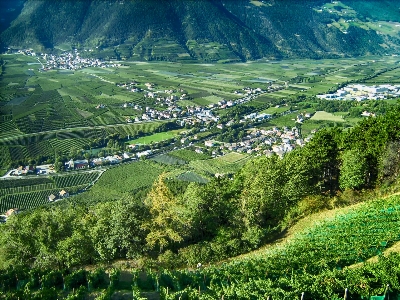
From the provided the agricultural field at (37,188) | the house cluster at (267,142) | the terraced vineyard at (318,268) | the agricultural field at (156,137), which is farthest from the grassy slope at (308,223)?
the agricultural field at (156,137)

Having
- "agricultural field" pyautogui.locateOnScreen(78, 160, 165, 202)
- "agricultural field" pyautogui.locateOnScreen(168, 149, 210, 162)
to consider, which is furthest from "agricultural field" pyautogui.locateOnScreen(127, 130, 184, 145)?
"agricultural field" pyautogui.locateOnScreen(78, 160, 165, 202)

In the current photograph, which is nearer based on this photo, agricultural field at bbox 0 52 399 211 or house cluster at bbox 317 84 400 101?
agricultural field at bbox 0 52 399 211

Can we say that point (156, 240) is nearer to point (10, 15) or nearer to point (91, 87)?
point (91, 87)

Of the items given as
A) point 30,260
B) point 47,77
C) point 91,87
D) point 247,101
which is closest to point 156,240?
point 30,260

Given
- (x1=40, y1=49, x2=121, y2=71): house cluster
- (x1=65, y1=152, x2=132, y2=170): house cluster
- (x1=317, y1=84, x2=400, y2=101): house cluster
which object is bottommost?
(x1=65, y1=152, x2=132, y2=170): house cluster

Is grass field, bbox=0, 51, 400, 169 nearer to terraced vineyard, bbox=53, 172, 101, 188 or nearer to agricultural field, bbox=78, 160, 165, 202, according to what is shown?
terraced vineyard, bbox=53, 172, 101, 188

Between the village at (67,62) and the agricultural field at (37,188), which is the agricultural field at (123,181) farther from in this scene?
the village at (67,62)
